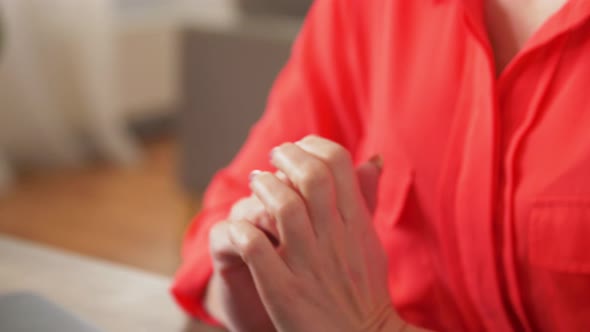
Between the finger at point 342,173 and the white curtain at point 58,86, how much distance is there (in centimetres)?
185

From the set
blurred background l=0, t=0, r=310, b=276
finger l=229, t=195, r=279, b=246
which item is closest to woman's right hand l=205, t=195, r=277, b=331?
finger l=229, t=195, r=279, b=246

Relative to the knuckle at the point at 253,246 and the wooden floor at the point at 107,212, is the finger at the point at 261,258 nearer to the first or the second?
the knuckle at the point at 253,246

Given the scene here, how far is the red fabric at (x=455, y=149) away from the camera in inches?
21.1

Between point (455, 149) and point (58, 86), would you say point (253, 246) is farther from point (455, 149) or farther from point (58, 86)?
point (58, 86)

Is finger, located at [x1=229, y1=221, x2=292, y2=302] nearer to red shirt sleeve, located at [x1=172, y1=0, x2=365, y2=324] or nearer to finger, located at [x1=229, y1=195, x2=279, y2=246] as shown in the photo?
finger, located at [x1=229, y1=195, x2=279, y2=246]

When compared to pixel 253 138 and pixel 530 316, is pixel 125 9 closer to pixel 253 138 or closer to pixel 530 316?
pixel 253 138

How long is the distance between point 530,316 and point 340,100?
25cm

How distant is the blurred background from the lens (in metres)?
1.68

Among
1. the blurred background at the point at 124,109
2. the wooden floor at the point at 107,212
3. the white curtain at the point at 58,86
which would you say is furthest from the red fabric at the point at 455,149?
the white curtain at the point at 58,86

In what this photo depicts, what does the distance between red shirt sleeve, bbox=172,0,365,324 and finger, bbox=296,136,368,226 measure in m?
0.17

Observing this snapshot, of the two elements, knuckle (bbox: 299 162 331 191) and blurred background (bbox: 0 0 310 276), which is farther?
blurred background (bbox: 0 0 310 276)

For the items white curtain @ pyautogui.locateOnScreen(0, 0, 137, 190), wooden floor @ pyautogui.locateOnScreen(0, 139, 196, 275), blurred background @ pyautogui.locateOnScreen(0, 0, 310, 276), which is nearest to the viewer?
blurred background @ pyautogui.locateOnScreen(0, 0, 310, 276)

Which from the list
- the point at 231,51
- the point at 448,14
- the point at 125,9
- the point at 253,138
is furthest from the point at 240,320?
the point at 125,9

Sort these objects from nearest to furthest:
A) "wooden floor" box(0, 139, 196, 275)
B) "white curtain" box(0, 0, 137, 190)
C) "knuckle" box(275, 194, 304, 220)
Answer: "knuckle" box(275, 194, 304, 220) → "wooden floor" box(0, 139, 196, 275) → "white curtain" box(0, 0, 137, 190)
